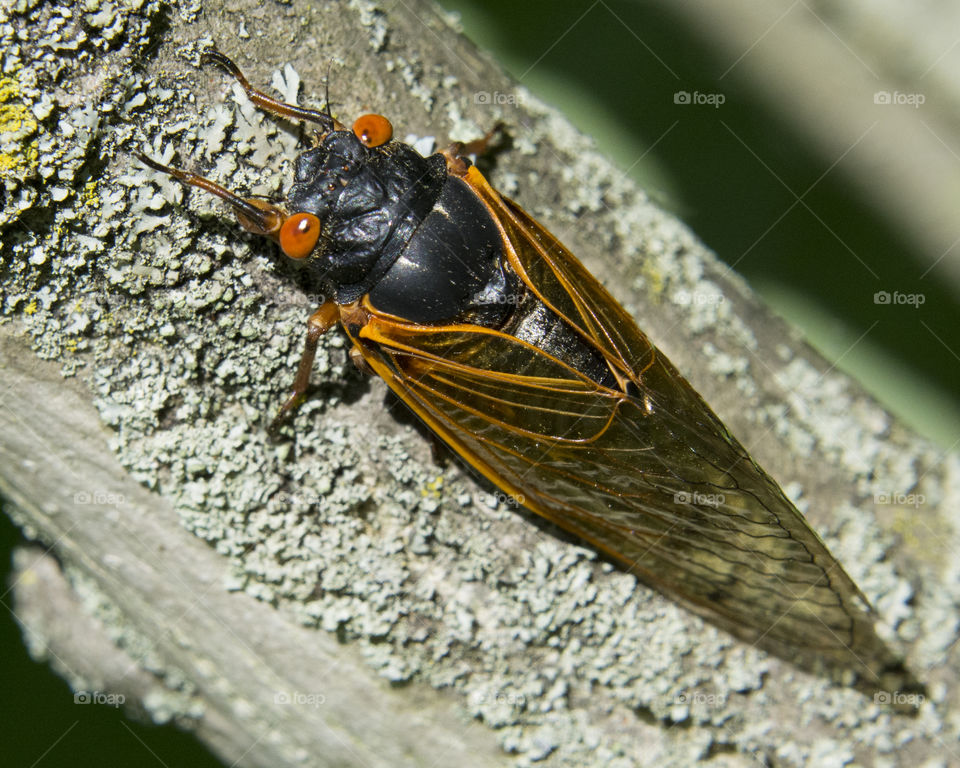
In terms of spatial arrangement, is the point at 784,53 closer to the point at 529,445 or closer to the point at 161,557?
the point at 529,445

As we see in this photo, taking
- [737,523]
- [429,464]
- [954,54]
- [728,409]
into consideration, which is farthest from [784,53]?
[429,464]
